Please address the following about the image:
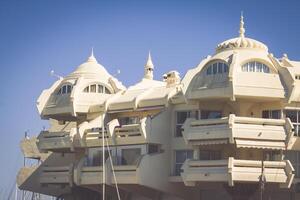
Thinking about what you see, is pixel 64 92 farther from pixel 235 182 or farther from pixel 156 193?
pixel 235 182

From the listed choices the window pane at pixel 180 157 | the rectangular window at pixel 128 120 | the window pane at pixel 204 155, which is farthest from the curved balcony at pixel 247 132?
the rectangular window at pixel 128 120

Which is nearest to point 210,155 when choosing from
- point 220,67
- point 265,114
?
point 265,114

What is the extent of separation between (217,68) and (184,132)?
5.34m

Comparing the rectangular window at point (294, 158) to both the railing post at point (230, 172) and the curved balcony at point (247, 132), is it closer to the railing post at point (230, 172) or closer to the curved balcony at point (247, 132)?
the curved balcony at point (247, 132)

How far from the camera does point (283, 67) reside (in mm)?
46969

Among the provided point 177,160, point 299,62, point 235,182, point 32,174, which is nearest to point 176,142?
point 177,160

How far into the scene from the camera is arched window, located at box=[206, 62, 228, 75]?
47.1 meters

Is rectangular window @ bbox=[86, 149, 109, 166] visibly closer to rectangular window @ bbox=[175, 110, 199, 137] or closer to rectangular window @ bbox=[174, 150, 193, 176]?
rectangular window @ bbox=[174, 150, 193, 176]

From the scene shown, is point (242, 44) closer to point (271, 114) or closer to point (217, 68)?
point (217, 68)

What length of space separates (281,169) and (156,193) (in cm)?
1200

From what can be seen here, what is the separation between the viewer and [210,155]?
49562mm

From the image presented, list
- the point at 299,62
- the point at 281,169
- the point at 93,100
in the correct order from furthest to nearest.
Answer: the point at 93,100 < the point at 299,62 < the point at 281,169

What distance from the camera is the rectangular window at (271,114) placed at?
48.2 meters

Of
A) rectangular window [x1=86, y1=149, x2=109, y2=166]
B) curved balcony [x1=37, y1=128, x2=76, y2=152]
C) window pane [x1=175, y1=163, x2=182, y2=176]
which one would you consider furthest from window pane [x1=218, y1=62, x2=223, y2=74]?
curved balcony [x1=37, y1=128, x2=76, y2=152]
